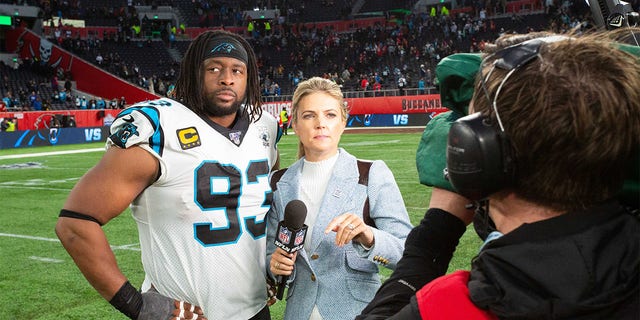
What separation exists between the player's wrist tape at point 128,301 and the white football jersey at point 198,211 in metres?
0.24

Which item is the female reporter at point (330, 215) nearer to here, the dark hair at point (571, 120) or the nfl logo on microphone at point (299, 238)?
the nfl logo on microphone at point (299, 238)

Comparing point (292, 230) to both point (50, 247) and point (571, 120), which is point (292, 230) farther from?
point (50, 247)

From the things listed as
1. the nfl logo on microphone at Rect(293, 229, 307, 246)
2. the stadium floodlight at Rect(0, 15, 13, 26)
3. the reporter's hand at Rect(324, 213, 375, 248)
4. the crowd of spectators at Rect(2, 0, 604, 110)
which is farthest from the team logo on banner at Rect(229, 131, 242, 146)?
the stadium floodlight at Rect(0, 15, 13, 26)

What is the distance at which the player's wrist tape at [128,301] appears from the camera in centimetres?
222

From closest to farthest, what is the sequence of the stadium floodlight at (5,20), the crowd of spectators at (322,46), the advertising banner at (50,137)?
the advertising banner at (50,137)
the crowd of spectators at (322,46)
the stadium floodlight at (5,20)

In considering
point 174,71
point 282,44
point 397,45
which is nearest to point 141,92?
point 174,71

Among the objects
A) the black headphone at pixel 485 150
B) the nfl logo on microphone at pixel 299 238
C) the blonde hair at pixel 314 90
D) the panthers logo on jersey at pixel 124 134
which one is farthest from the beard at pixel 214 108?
the black headphone at pixel 485 150

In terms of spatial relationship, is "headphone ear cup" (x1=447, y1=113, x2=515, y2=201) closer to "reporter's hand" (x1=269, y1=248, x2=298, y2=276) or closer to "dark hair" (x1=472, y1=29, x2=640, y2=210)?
"dark hair" (x1=472, y1=29, x2=640, y2=210)

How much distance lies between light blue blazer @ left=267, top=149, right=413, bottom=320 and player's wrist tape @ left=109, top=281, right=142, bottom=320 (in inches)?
25.2

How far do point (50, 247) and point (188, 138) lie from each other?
5350 mm

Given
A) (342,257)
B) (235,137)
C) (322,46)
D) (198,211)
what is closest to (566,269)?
(342,257)

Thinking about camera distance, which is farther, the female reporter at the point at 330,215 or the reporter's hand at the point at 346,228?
the female reporter at the point at 330,215

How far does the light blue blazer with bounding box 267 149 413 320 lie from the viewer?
2.51 m

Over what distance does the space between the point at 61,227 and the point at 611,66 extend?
73.3 inches
